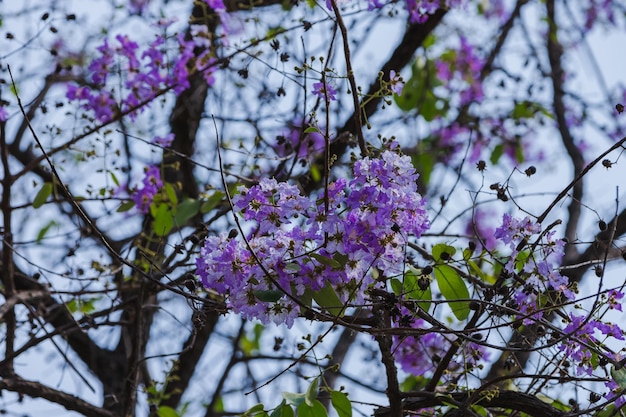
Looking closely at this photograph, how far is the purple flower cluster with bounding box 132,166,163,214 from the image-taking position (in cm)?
311

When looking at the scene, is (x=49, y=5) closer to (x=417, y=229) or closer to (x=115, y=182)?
(x=115, y=182)

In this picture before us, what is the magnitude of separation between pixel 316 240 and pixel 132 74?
1561 mm

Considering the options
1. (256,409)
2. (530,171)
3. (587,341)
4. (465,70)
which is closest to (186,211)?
(256,409)

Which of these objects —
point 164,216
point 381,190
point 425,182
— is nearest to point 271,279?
point 381,190

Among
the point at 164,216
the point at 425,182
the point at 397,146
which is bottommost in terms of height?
the point at 397,146

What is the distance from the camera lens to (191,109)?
→ 3.82 meters

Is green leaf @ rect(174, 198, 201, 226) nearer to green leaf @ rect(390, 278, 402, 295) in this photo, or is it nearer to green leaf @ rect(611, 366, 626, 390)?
green leaf @ rect(390, 278, 402, 295)

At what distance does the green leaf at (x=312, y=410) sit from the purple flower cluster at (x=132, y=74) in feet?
4.80

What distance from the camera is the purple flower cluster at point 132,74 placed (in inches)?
123

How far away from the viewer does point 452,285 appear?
2.12 meters

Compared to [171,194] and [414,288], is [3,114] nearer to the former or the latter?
[171,194]

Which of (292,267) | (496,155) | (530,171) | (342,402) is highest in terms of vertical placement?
(496,155)

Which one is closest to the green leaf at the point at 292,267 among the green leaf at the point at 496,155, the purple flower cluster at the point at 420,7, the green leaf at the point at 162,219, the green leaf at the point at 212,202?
the green leaf at the point at 212,202

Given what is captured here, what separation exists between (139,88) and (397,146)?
1.45m
